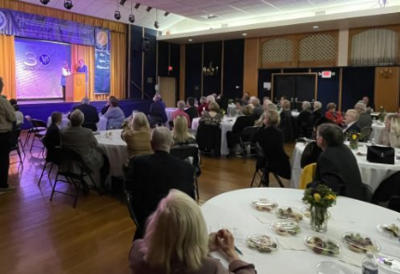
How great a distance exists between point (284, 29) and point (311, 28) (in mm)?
895

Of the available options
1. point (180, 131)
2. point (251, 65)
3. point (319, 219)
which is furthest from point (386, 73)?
point (319, 219)

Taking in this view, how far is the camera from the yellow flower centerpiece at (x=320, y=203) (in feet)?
6.07

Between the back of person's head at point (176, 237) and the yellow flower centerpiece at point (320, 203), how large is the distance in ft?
2.85

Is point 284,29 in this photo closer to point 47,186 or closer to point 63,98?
point 63,98

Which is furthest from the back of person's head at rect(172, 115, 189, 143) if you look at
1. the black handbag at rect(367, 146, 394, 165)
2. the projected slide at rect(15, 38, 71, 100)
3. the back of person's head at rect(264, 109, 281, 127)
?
the projected slide at rect(15, 38, 71, 100)

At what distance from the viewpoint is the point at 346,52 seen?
11289 mm

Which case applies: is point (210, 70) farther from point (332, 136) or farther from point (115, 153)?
point (332, 136)

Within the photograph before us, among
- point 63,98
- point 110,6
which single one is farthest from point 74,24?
point 63,98

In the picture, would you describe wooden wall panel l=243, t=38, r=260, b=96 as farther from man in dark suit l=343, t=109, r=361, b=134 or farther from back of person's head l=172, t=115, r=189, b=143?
back of person's head l=172, t=115, r=189, b=143

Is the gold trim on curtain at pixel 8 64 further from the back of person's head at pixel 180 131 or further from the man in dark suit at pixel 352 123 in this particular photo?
the man in dark suit at pixel 352 123

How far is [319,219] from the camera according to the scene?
192 cm

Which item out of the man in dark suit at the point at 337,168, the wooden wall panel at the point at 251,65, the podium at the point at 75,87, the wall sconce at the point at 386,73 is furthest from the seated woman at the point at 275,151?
the wooden wall panel at the point at 251,65

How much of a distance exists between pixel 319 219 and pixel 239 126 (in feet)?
17.5

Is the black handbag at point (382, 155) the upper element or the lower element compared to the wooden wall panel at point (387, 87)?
lower
